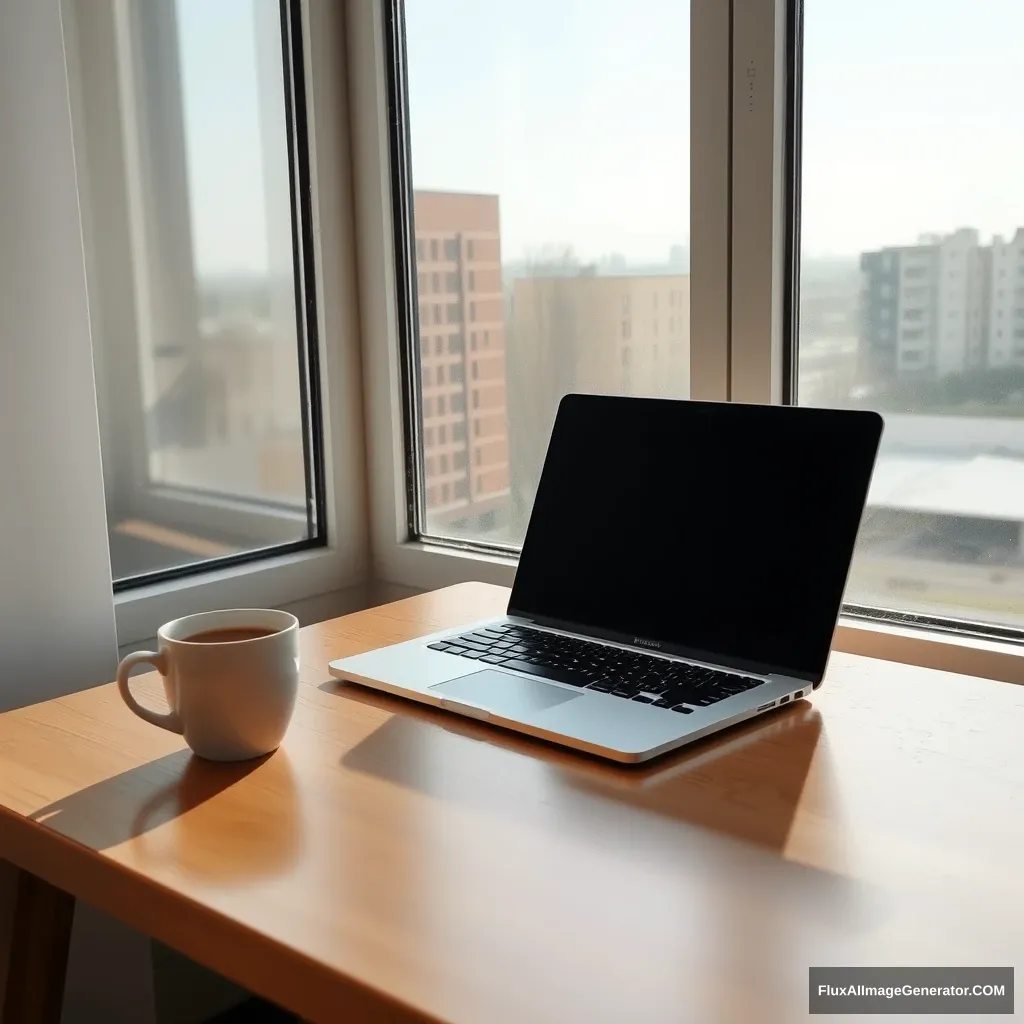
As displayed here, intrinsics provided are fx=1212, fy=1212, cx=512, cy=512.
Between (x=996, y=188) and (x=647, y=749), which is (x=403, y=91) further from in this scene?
(x=647, y=749)

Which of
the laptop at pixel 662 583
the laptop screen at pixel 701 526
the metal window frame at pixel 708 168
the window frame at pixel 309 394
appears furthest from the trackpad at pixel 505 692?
the window frame at pixel 309 394

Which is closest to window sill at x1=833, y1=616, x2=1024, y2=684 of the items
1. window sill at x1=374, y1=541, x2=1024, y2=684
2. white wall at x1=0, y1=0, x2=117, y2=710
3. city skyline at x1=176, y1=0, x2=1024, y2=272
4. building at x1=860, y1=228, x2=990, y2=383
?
window sill at x1=374, y1=541, x2=1024, y2=684

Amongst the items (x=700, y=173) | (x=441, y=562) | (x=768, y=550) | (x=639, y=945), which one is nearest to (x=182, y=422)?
(x=441, y=562)

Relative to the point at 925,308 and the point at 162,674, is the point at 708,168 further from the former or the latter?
the point at 162,674

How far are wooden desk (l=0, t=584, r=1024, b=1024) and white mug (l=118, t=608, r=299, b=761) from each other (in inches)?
0.8

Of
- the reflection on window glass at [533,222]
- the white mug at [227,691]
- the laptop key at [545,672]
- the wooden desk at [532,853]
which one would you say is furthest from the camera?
the reflection on window glass at [533,222]

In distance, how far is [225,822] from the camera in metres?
0.72

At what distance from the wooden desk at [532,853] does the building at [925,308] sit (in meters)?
0.32

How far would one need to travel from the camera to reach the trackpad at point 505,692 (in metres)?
0.87

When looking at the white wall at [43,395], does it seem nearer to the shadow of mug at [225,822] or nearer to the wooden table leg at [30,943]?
the wooden table leg at [30,943]

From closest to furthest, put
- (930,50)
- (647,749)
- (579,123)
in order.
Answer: (647,749), (930,50), (579,123)

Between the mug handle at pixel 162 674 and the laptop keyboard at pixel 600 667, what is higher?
the mug handle at pixel 162 674

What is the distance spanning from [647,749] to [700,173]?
643 millimetres

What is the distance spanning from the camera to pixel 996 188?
1040 mm
